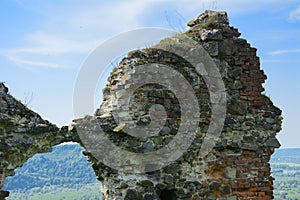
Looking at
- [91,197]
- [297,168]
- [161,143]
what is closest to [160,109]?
[161,143]

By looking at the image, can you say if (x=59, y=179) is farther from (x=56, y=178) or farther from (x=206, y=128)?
(x=206, y=128)

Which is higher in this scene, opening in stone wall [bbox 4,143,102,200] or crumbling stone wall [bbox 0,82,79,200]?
opening in stone wall [bbox 4,143,102,200]

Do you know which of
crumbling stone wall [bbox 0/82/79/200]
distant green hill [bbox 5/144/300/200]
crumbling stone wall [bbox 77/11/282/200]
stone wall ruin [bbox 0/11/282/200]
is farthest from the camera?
distant green hill [bbox 5/144/300/200]

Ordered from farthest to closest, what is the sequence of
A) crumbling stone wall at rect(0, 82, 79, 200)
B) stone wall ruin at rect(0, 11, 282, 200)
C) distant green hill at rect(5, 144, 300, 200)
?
distant green hill at rect(5, 144, 300, 200), stone wall ruin at rect(0, 11, 282, 200), crumbling stone wall at rect(0, 82, 79, 200)

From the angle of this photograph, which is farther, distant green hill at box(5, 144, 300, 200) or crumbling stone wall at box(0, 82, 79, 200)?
distant green hill at box(5, 144, 300, 200)

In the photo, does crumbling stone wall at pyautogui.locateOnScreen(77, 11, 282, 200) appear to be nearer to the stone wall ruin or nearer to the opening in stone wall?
the stone wall ruin

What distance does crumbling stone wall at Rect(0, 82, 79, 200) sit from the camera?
6027mm

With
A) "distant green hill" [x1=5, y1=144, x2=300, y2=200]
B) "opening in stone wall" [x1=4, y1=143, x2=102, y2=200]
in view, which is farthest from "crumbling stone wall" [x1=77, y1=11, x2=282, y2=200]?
"opening in stone wall" [x1=4, y1=143, x2=102, y2=200]

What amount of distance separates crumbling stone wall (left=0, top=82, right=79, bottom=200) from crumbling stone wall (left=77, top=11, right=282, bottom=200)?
497 millimetres

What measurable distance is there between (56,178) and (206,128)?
142m

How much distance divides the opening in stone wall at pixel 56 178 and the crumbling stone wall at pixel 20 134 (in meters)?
105

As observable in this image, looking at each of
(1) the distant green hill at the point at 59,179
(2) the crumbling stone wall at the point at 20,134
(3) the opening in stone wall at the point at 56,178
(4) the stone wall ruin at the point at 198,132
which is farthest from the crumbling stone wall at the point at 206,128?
(3) the opening in stone wall at the point at 56,178

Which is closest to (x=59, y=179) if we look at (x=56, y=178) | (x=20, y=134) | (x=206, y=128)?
(x=56, y=178)

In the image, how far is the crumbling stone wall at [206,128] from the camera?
21.4 ft
